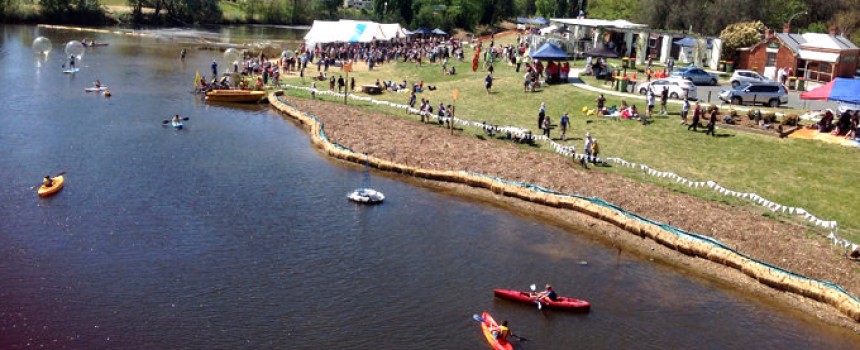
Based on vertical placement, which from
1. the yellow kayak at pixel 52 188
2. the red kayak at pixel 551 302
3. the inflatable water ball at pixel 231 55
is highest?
the inflatable water ball at pixel 231 55

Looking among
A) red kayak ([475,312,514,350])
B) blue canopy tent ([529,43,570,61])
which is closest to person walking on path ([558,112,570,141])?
blue canopy tent ([529,43,570,61])

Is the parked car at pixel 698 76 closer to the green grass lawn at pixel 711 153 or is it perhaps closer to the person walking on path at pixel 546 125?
the green grass lawn at pixel 711 153

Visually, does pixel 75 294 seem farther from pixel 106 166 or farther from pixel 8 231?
pixel 106 166

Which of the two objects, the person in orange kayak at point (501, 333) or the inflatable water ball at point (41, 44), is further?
the inflatable water ball at point (41, 44)

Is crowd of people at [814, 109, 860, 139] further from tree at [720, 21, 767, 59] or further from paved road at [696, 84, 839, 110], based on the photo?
tree at [720, 21, 767, 59]

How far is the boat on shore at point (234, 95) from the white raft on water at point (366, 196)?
2440 centimetres

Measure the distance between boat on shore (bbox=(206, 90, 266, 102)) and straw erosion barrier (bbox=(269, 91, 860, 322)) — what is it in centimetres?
1370

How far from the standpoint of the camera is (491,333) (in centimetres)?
2244

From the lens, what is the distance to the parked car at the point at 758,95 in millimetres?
47844

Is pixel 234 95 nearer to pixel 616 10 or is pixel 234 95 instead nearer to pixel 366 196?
pixel 366 196

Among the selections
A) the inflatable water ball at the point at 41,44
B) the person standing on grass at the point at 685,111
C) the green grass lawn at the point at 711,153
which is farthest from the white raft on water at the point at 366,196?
the inflatable water ball at the point at 41,44

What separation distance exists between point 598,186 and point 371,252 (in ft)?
40.6

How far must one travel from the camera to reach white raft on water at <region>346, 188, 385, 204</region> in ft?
111

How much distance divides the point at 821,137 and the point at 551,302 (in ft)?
77.4
